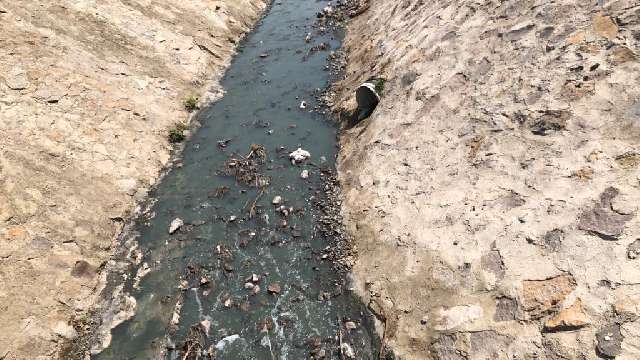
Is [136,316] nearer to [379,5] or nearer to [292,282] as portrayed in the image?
[292,282]

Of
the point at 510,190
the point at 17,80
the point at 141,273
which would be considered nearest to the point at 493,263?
the point at 510,190

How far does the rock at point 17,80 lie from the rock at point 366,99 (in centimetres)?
1448

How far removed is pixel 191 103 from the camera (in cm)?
2358

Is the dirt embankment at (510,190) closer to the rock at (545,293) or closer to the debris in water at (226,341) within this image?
the rock at (545,293)

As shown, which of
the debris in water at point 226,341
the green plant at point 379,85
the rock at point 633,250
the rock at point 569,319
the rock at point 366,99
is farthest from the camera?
the green plant at point 379,85

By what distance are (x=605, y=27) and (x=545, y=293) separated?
370 inches

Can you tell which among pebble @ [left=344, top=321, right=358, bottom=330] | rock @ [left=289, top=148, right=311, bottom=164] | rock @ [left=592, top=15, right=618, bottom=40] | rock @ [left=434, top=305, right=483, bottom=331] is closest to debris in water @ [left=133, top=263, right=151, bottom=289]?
pebble @ [left=344, top=321, right=358, bottom=330]

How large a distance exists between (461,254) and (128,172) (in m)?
13.8

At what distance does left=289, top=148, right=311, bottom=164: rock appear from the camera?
19.6 metres

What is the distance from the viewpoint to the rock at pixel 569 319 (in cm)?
996

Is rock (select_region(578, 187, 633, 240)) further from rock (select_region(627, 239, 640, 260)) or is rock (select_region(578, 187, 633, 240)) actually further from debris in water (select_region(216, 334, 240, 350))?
debris in water (select_region(216, 334, 240, 350))

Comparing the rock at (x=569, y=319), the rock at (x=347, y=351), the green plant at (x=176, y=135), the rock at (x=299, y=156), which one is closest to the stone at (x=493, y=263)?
the rock at (x=569, y=319)

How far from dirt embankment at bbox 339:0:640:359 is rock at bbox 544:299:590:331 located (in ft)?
0.10

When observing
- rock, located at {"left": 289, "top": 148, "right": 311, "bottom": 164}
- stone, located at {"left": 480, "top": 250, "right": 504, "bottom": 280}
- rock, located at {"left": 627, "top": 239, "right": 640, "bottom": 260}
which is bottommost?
rock, located at {"left": 289, "top": 148, "right": 311, "bottom": 164}
